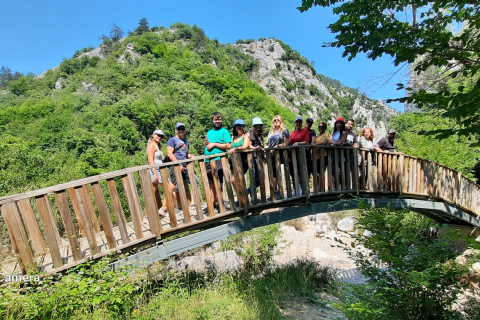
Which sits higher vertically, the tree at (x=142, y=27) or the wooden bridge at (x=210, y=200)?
the tree at (x=142, y=27)

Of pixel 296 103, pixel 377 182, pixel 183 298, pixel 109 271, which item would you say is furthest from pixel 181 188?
pixel 296 103

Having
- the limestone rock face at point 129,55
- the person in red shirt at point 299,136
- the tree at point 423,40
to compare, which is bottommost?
the person in red shirt at point 299,136

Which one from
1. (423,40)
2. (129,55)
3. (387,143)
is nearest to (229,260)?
(387,143)

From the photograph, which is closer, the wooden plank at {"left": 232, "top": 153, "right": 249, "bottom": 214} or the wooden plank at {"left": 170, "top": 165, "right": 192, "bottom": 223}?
the wooden plank at {"left": 170, "top": 165, "right": 192, "bottom": 223}

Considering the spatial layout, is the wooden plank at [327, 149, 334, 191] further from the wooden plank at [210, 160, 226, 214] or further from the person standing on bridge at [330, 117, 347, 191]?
the wooden plank at [210, 160, 226, 214]

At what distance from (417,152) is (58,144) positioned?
153ft

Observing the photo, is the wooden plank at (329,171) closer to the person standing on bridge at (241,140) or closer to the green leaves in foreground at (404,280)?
the green leaves in foreground at (404,280)

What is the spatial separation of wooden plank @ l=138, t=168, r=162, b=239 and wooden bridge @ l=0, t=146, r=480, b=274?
1 centimetres

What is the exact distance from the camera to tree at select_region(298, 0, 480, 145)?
265cm

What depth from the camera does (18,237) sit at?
2.75 metres

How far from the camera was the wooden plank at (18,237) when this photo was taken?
2695 millimetres

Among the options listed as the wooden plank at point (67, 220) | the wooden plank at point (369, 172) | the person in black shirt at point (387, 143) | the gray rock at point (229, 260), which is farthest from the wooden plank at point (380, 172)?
the wooden plank at point (67, 220)

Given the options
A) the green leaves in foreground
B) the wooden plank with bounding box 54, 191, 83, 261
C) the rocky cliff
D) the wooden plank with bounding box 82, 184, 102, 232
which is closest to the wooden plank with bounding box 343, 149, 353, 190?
the green leaves in foreground

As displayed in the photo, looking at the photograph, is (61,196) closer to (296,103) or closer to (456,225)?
(456,225)
